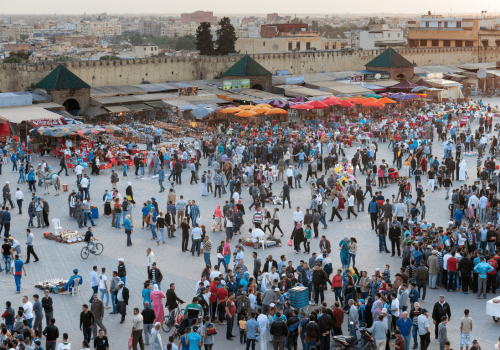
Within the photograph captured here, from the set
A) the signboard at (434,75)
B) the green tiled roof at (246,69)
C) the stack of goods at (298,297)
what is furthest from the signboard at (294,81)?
the stack of goods at (298,297)

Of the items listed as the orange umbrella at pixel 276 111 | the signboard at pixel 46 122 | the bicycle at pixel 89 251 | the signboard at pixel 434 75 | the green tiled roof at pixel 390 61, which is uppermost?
the green tiled roof at pixel 390 61

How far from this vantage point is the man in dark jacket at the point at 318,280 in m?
13.8

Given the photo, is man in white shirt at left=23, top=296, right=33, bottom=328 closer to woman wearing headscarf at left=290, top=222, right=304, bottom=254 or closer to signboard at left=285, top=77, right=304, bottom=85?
woman wearing headscarf at left=290, top=222, right=304, bottom=254

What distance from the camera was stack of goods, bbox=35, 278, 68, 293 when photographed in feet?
48.2

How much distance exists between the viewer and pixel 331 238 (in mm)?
18609

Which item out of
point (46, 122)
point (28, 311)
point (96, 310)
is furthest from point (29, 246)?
point (46, 122)

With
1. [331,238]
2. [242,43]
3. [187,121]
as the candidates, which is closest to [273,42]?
[242,43]

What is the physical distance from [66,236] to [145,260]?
311 centimetres

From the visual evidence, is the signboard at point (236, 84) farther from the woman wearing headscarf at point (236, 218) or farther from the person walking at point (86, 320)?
the person walking at point (86, 320)

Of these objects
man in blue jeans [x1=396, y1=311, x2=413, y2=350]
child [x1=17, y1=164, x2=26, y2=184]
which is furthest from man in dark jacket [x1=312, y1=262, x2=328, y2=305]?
child [x1=17, y1=164, x2=26, y2=184]

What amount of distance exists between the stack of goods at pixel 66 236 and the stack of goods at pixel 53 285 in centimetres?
313

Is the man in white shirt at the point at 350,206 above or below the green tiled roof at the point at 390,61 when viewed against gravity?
below

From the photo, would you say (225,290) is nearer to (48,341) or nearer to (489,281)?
(48,341)

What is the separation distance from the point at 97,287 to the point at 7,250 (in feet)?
10.8
